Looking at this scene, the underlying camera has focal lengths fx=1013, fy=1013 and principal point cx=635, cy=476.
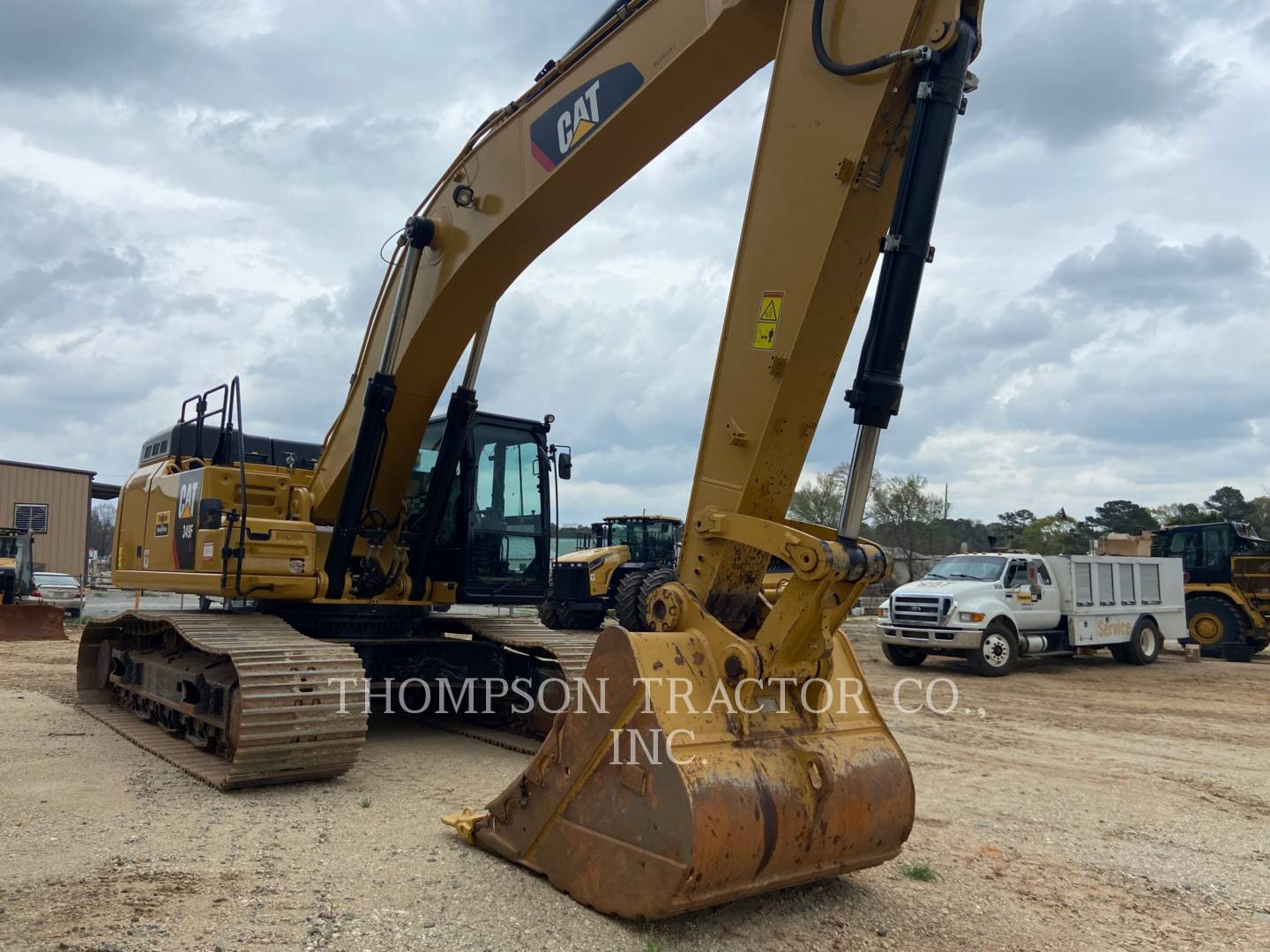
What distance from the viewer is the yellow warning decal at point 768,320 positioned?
4.11 metres

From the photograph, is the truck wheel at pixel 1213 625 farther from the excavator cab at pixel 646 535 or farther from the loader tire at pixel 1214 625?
the excavator cab at pixel 646 535

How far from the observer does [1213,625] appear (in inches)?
741

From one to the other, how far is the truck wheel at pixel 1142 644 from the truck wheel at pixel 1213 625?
2258 mm

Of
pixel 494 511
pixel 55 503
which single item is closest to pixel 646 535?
pixel 494 511

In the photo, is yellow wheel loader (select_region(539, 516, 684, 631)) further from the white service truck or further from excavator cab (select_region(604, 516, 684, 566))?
the white service truck

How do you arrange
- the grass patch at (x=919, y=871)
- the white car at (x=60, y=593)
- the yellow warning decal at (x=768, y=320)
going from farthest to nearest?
the white car at (x=60, y=593)
the grass patch at (x=919, y=871)
the yellow warning decal at (x=768, y=320)

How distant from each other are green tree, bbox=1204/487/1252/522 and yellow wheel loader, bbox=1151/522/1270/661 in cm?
3748

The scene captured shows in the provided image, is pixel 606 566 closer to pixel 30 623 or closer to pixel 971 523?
pixel 30 623

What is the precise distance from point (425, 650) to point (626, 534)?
40.6ft

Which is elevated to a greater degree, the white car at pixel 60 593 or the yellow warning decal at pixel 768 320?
the yellow warning decal at pixel 768 320

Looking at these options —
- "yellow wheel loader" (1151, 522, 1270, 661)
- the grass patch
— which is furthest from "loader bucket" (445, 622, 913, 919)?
"yellow wheel loader" (1151, 522, 1270, 661)

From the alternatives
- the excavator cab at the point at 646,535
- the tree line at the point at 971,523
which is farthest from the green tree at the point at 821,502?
the excavator cab at the point at 646,535

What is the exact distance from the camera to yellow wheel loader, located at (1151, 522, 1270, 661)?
18.5 meters

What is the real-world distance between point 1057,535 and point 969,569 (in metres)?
37.2
